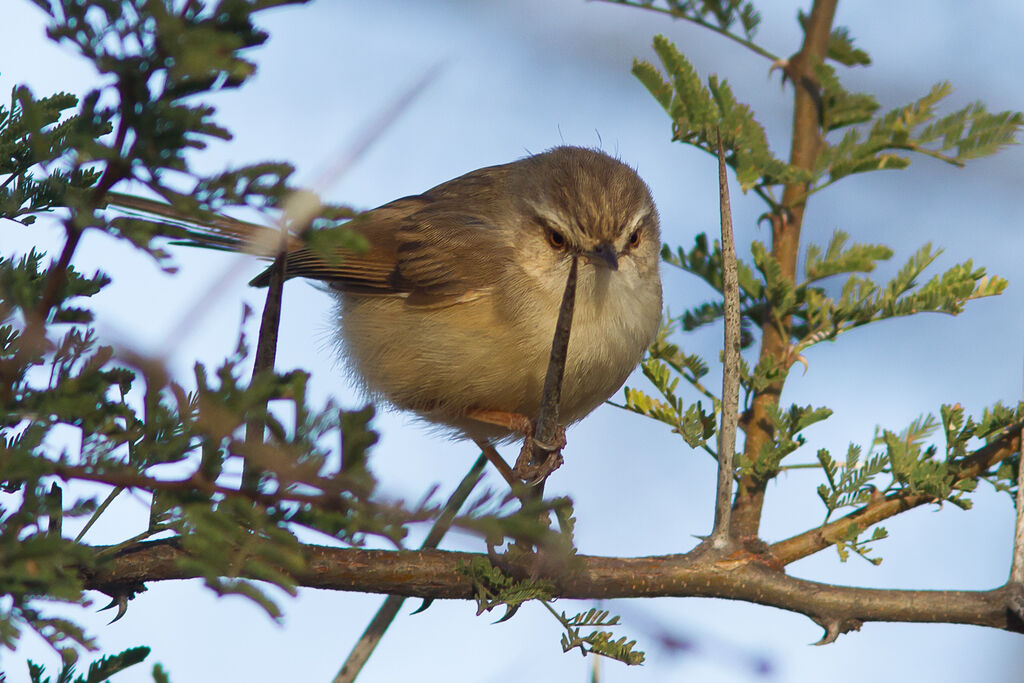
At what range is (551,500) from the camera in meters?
1.55

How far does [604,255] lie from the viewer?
3758mm

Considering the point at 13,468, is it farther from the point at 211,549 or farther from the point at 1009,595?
the point at 1009,595

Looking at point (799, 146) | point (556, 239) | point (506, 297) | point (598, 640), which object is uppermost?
point (556, 239)

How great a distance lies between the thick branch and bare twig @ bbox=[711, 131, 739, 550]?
0.15 m

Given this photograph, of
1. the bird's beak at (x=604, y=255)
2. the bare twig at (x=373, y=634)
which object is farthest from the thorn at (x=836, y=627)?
the bird's beak at (x=604, y=255)

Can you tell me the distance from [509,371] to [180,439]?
221cm

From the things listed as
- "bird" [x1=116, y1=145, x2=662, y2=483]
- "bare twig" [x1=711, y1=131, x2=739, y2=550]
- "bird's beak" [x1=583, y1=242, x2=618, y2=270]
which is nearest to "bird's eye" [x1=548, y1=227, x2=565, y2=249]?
"bird" [x1=116, y1=145, x2=662, y2=483]

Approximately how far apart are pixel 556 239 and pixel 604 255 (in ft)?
1.25

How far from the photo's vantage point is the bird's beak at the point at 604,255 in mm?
3721

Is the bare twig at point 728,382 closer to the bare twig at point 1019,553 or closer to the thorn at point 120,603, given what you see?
the bare twig at point 1019,553

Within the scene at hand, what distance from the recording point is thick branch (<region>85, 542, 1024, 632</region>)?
2150 mm

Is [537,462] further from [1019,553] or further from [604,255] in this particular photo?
[604,255]

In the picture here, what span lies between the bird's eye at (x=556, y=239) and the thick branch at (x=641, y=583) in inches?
64.1

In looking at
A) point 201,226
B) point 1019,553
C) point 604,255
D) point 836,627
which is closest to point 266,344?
point 201,226
